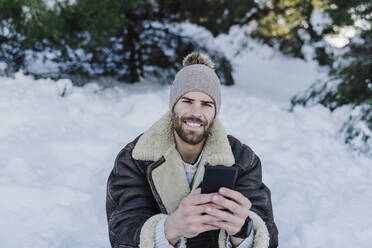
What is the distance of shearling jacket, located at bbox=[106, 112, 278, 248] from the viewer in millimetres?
1973

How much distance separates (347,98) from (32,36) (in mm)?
4527

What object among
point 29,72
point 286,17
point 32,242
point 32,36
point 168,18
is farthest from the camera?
Answer: point 286,17

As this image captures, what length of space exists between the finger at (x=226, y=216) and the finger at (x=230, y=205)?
0.02 metres

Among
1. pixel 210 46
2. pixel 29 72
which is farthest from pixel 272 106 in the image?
pixel 29 72

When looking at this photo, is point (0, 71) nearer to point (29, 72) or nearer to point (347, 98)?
point (29, 72)

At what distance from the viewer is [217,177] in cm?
158

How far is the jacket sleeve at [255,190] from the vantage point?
6.75ft

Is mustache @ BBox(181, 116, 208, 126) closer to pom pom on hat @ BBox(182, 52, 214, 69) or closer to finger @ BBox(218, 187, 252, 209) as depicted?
pom pom on hat @ BBox(182, 52, 214, 69)

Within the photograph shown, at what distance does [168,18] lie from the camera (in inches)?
262

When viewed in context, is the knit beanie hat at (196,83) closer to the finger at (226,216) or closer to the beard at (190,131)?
the beard at (190,131)

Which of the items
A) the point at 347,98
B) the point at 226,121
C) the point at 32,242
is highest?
the point at 347,98

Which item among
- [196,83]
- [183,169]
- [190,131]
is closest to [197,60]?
[196,83]

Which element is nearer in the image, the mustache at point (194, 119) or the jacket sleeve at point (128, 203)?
the jacket sleeve at point (128, 203)

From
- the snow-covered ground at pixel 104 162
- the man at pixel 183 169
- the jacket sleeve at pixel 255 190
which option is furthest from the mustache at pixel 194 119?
the snow-covered ground at pixel 104 162
